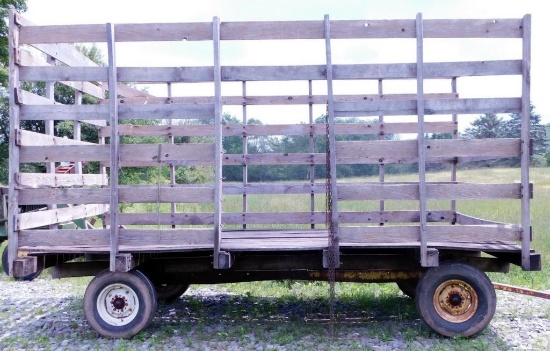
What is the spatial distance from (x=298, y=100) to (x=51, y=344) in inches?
195

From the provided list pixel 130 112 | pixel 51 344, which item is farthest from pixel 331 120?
pixel 51 344

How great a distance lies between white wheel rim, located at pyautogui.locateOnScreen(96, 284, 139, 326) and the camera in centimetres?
599

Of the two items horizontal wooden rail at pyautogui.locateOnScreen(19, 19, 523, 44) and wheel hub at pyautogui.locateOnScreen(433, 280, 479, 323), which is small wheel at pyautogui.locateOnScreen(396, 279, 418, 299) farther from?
horizontal wooden rail at pyautogui.locateOnScreen(19, 19, 523, 44)

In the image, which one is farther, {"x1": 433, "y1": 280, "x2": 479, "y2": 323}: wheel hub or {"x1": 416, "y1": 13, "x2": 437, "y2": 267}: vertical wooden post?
{"x1": 433, "y1": 280, "x2": 479, "y2": 323}: wheel hub

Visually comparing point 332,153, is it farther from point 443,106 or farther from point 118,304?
point 118,304

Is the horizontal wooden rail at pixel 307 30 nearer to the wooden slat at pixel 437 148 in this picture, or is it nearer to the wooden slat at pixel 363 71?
the wooden slat at pixel 363 71

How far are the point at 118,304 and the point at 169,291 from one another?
5.59 feet

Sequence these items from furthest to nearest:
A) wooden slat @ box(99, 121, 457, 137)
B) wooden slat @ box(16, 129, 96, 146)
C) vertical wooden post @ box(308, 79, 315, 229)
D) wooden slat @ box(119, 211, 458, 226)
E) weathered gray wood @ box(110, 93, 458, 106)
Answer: weathered gray wood @ box(110, 93, 458, 106)
wooden slat @ box(99, 121, 457, 137)
vertical wooden post @ box(308, 79, 315, 229)
wooden slat @ box(119, 211, 458, 226)
wooden slat @ box(16, 129, 96, 146)

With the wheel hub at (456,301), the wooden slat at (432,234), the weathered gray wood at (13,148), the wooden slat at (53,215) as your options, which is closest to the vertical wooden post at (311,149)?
the wooden slat at (432,234)

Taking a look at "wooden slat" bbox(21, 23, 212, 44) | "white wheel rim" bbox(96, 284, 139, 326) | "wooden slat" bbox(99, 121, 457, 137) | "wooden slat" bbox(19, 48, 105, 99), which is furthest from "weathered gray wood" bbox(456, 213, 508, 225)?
"wooden slat" bbox(19, 48, 105, 99)

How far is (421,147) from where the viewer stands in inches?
222

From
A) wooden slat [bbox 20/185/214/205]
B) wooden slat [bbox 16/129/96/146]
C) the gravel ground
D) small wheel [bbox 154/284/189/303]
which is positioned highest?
wooden slat [bbox 16/129/96/146]

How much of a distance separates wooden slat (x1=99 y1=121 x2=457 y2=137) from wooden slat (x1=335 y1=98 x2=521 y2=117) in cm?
220

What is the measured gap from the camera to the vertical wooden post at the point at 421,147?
558cm
